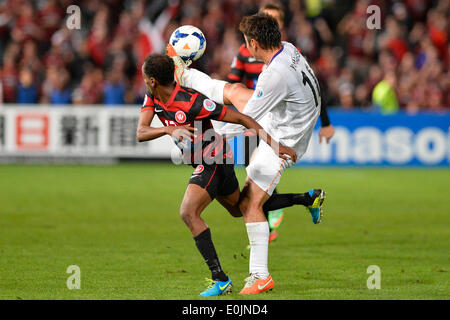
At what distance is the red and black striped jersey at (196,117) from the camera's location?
20.6ft

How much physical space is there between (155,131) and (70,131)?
12156 millimetres

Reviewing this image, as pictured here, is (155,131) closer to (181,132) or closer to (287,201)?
(181,132)

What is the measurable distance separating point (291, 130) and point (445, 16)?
15.9m

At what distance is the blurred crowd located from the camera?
19.0m

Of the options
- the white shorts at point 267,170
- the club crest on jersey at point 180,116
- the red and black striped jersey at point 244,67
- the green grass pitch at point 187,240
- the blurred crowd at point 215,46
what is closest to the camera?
the club crest on jersey at point 180,116

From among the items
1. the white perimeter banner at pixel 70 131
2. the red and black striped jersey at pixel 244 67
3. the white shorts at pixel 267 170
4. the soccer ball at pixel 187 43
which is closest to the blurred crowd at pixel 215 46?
the white perimeter banner at pixel 70 131

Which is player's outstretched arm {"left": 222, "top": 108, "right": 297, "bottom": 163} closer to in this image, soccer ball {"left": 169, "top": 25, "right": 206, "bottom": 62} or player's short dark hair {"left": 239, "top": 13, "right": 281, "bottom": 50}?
player's short dark hair {"left": 239, "top": 13, "right": 281, "bottom": 50}

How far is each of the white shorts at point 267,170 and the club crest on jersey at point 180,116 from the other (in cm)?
91

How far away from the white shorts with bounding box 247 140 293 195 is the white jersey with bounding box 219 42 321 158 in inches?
6.3

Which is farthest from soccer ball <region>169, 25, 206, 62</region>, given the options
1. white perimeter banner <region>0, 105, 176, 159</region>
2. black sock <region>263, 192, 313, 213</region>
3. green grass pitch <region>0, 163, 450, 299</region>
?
white perimeter banner <region>0, 105, 176, 159</region>

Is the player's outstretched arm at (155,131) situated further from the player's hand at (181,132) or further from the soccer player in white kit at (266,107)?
the soccer player in white kit at (266,107)

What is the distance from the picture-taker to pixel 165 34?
66.3 ft

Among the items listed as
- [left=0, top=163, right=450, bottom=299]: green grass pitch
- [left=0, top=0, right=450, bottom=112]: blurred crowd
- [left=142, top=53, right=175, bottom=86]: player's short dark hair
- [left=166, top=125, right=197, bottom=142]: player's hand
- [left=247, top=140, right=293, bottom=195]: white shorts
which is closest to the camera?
[left=166, top=125, right=197, bottom=142]: player's hand

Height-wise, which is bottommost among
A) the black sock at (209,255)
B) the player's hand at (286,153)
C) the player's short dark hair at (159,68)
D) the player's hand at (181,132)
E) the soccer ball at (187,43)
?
the black sock at (209,255)
